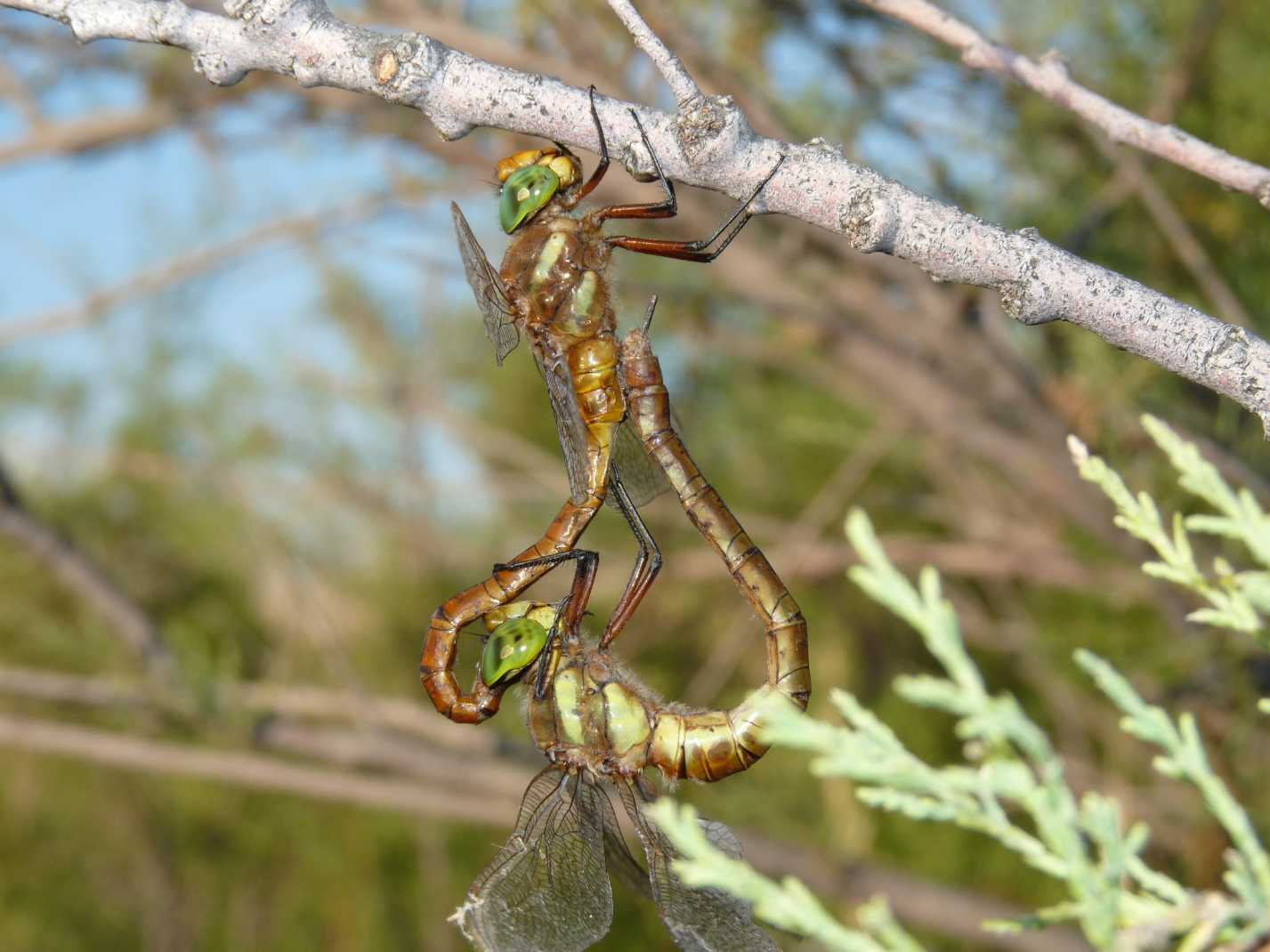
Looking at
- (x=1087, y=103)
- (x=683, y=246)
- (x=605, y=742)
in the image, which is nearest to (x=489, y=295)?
(x=683, y=246)

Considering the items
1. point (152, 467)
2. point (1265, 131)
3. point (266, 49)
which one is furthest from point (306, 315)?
point (266, 49)

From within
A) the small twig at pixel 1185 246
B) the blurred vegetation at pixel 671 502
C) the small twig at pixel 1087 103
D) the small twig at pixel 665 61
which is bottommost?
the blurred vegetation at pixel 671 502

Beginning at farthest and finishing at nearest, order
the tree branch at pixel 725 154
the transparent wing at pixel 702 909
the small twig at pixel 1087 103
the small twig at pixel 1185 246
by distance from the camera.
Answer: the small twig at pixel 1185 246 → the transparent wing at pixel 702 909 → the small twig at pixel 1087 103 → the tree branch at pixel 725 154

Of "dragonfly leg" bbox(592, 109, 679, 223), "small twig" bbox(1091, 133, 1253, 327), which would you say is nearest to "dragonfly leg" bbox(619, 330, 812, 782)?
"dragonfly leg" bbox(592, 109, 679, 223)

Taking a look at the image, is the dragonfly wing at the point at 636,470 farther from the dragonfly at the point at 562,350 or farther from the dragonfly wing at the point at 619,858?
the dragonfly wing at the point at 619,858

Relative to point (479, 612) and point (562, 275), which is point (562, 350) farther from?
point (479, 612)

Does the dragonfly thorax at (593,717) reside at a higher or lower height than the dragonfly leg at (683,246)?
lower

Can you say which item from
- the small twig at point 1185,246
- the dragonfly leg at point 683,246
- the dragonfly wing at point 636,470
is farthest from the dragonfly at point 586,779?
the small twig at point 1185,246

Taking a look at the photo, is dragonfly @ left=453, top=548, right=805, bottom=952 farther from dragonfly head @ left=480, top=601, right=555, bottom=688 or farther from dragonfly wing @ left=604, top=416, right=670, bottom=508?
dragonfly wing @ left=604, top=416, right=670, bottom=508
